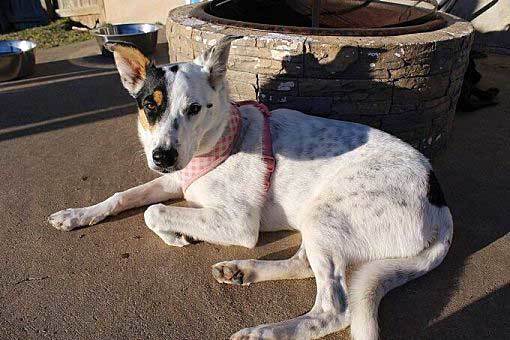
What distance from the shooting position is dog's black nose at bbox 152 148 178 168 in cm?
241

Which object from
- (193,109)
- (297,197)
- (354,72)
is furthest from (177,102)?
(354,72)

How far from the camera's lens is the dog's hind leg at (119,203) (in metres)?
3.06

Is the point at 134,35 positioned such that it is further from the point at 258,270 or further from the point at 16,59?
the point at 258,270

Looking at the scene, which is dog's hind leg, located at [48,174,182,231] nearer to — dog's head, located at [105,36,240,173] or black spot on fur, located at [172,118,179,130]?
dog's head, located at [105,36,240,173]

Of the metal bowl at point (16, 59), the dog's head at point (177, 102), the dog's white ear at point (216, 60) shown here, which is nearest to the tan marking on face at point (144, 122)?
the dog's head at point (177, 102)

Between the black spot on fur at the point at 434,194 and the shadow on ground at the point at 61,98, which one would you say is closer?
the black spot on fur at the point at 434,194

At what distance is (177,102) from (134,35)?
4.37m

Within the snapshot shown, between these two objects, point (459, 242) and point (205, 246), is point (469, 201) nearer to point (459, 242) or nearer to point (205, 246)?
point (459, 242)

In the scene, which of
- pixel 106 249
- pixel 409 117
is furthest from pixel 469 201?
pixel 106 249

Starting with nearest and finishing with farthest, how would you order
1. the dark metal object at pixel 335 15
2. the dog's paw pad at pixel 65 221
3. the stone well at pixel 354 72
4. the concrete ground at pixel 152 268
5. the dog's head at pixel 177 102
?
the concrete ground at pixel 152 268 → the dog's head at pixel 177 102 → the dog's paw pad at pixel 65 221 → the stone well at pixel 354 72 → the dark metal object at pixel 335 15

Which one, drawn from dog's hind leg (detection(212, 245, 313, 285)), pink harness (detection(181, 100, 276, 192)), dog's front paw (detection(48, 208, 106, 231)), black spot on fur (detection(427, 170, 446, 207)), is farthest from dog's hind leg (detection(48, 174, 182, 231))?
black spot on fur (detection(427, 170, 446, 207))

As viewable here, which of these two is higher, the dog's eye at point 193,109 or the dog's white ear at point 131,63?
the dog's white ear at point 131,63

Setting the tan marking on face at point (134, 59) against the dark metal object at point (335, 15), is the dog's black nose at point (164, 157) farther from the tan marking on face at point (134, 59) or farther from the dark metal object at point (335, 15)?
the dark metal object at point (335, 15)

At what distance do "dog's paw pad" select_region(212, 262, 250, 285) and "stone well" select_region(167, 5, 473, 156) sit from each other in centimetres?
149
